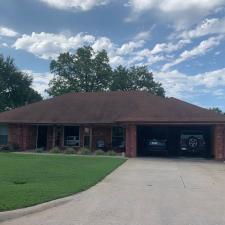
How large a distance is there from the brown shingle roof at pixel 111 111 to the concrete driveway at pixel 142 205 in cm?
1175

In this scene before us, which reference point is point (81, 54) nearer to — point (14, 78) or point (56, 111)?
point (14, 78)

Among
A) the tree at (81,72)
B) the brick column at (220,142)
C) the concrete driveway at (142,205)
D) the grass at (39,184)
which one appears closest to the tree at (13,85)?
the tree at (81,72)

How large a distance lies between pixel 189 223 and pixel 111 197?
10.2 ft

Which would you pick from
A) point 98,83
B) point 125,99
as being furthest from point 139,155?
point 98,83

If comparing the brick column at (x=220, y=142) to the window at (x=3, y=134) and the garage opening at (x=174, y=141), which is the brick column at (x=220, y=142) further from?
the window at (x=3, y=134)

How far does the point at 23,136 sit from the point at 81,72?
29.2 metres

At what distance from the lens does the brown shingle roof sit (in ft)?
85.7

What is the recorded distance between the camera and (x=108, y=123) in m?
29.0

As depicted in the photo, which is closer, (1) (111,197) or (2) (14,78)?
(1) (111,197)

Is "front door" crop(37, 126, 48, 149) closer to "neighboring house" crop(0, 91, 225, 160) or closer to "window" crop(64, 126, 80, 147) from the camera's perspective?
"neighboring house" crop(0, 91, 225, 160)

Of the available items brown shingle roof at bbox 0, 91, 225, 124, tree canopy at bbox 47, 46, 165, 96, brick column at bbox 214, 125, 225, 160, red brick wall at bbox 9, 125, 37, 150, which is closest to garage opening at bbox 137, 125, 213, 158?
→ brown shingle roof at bbox 0, 91, 225, 124

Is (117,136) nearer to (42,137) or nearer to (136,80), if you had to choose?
(42,137)

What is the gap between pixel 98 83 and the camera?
5850cm

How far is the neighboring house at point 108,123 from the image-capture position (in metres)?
26.4
